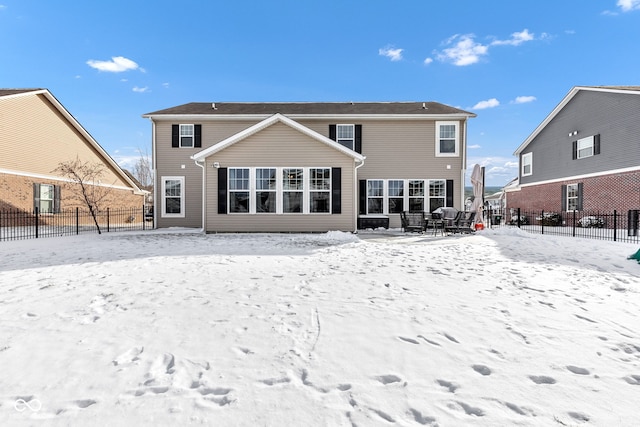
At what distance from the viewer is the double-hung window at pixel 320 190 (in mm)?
12393

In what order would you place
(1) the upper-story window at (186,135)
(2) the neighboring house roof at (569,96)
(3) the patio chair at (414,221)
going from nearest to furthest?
(3) the patio chair at (414,221), (1) the upper-story window at (186,135), (2) the neighboring house roof at (569,96)

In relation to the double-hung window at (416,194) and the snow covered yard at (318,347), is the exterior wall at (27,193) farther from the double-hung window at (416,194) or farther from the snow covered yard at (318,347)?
the double-hung window at (416,194)

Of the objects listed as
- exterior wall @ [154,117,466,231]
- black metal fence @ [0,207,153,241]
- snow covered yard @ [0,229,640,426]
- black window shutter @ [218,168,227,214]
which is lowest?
snow covered yard @ [0,229,640,426]

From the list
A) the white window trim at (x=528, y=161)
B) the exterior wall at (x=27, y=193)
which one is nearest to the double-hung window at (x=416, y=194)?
the white window trim at (x=528, y=161)

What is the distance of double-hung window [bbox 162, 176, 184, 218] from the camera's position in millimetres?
15656

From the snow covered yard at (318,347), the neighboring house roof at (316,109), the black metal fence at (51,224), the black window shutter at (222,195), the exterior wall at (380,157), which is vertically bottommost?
the snow covered yard at (318,347)

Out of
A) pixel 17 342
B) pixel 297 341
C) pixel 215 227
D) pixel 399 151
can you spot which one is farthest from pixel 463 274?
pixel 399 151

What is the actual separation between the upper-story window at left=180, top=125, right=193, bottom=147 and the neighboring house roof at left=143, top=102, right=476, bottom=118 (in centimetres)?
68

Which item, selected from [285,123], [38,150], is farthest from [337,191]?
[38,150]

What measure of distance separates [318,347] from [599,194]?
70.0ft

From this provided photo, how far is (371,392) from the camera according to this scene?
2.20 meters

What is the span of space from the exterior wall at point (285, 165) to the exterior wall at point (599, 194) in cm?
1452

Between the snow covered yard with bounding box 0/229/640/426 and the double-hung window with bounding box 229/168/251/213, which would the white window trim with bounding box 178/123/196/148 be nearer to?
the double-hung window with bounding box 229/168/251/213

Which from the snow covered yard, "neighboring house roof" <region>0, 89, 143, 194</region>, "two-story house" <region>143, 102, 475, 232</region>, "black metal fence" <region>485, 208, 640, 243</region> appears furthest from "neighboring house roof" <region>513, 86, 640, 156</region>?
"neighboring house roof" <region>0, 89, 143, 194</region>
